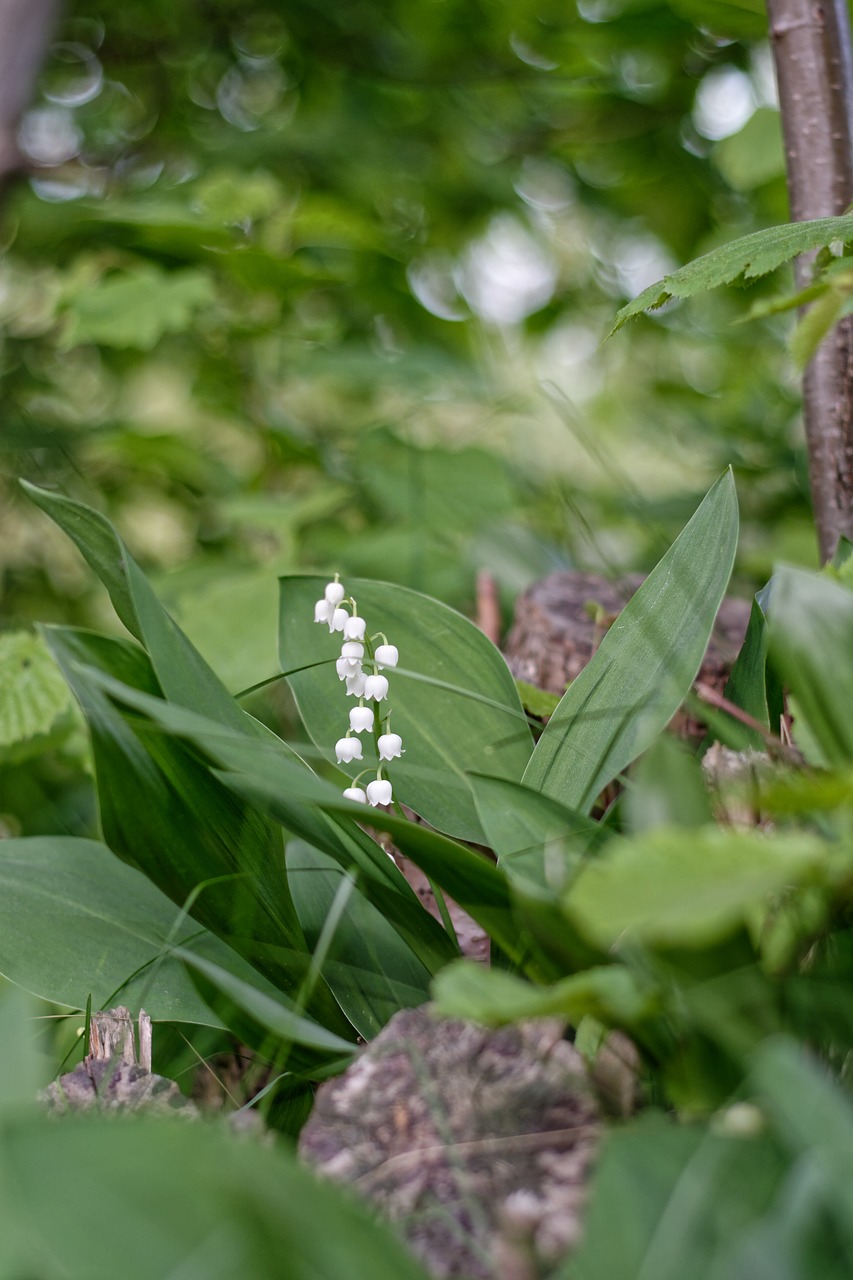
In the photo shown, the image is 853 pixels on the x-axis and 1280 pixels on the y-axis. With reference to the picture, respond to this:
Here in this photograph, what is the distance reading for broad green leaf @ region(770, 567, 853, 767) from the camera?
30cm

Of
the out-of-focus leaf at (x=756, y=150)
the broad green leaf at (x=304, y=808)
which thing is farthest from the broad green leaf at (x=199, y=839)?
the out-of-focus leaf at (x=756, y=150)

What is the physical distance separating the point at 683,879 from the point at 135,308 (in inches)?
40.4

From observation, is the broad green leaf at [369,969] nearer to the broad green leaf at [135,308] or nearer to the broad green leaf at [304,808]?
the broad green leaf at [304,808]

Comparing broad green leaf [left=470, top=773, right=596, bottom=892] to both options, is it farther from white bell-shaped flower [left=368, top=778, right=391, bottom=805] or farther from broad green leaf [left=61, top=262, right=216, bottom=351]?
broad green leaf [left=61, top=262, right=216, bottom=351]

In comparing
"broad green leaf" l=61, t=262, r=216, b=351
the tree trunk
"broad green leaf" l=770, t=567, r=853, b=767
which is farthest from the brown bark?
"broad green leaf" l=770, t=567, r=853, b=767

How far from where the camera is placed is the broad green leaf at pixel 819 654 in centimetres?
30

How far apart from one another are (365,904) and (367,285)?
1.21m

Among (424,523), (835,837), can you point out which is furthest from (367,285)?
(835,837)

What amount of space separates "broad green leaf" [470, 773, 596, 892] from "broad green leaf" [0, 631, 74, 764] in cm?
52

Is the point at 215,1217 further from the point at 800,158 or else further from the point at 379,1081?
the point at 800,158

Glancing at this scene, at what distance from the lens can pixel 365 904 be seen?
0.43 m

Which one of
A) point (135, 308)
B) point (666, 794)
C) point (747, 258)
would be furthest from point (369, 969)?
point (135, 308)

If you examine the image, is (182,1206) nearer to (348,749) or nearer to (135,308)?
(348,749)

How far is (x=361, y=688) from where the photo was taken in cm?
48
